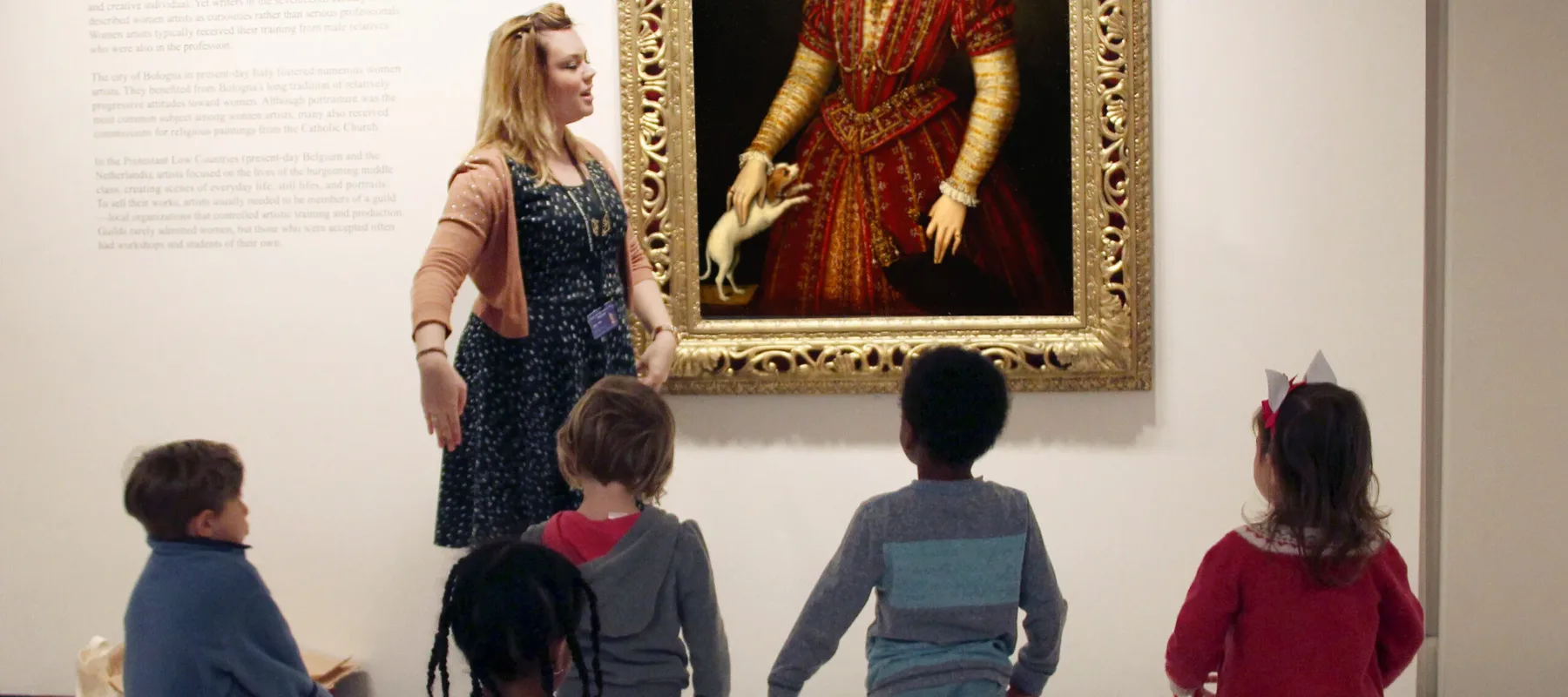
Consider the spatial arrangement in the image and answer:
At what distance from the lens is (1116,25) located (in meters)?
3.97

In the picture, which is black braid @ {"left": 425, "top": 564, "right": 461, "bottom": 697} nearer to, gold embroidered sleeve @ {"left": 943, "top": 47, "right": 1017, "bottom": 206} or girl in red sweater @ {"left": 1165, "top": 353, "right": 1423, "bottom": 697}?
girl in red sweater @ {"left": 1165, "top": 353, "right": 1423, "bottom": 697}

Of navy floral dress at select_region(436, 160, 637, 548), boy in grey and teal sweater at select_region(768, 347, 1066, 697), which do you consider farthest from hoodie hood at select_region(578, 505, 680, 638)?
navy floral dress at select_region(436, 160, 637, 548)

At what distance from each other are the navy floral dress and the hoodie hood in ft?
2.71

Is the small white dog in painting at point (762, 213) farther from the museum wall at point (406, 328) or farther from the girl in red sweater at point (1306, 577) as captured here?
the girl in red sweater at point (1306, 577)

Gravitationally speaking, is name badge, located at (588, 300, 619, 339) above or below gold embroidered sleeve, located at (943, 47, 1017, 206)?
below

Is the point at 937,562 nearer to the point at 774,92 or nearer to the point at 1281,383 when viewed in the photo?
the point at 1281,383

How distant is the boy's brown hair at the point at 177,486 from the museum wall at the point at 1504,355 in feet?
11.3

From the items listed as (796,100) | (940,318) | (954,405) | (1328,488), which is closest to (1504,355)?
(940,318)

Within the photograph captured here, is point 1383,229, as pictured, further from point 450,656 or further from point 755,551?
A: point 450,656

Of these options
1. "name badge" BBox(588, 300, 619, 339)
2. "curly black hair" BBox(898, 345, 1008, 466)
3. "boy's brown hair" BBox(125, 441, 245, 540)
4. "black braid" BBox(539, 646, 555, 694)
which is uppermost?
"name badge" BBox(588, 300, 619, 339)

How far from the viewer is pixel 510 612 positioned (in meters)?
2.21

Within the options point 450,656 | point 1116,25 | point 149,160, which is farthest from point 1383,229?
point 149,160

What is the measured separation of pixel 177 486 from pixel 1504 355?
144 inches

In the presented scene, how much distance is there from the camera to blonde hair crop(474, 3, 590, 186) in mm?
3398
